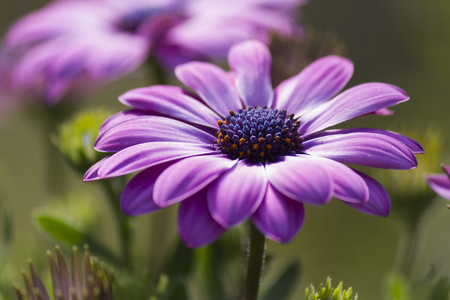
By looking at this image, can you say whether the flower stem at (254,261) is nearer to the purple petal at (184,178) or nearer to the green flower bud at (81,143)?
the purple petal at (184,178)

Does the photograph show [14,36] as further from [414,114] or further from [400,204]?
[414,114]

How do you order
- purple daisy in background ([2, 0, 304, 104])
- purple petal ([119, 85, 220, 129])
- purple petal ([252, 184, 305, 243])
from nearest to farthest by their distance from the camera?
purple petal ([252, 184, 305, 243]), purple petal ([119, 85, 220, 129]), purple daisy in background ([2, 0, 304, 104])

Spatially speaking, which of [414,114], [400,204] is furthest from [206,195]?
[414,114]

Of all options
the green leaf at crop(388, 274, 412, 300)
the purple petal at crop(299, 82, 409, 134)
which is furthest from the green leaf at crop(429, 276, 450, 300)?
the purple petal at crop(299, 82, 409, 134)

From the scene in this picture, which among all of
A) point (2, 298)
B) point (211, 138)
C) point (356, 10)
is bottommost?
point (2, 298)

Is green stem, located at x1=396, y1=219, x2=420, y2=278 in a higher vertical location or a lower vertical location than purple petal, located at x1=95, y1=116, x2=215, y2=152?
lower

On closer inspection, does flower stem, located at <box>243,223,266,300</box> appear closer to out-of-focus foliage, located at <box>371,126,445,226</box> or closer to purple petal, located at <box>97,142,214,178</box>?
purple petal, located at <box>97,142,214,178</box>

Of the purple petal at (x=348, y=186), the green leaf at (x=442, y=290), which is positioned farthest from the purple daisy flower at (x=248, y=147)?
the green leaf at (x=442, y=290)
